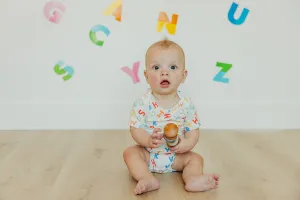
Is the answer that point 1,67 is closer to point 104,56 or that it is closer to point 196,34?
point 104,56

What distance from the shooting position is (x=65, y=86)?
232 centimetres

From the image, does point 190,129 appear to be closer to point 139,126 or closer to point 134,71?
point 139,126

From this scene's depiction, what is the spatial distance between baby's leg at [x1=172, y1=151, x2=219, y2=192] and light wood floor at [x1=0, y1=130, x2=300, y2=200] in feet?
0.08

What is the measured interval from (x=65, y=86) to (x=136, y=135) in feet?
2.59

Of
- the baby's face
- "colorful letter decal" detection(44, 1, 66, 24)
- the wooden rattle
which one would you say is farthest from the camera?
"colorful letter decal" detection(44, 1, 66, 24)

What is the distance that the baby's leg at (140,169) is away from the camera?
150 centimetres

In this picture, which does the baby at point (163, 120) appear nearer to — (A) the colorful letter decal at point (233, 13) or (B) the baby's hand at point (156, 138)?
(B) the baby's hand at point (156, 138)

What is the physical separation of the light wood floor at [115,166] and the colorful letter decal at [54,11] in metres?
0.51

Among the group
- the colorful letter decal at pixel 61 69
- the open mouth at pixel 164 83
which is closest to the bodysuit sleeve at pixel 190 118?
the open mouth at pixel 164 83

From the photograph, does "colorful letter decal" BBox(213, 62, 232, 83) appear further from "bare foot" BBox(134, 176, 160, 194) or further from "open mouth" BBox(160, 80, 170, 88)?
"bare foot" BBox(134, 176, 160, 194)

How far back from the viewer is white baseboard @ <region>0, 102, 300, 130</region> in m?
2.33

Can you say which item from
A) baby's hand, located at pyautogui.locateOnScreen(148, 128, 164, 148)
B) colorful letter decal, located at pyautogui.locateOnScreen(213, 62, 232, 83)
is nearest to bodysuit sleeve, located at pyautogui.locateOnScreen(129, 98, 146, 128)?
baby's hand, located at pyautogui.locateOnScreen(148, 128, 164, 148)

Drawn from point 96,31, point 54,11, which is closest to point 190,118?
point 96,31

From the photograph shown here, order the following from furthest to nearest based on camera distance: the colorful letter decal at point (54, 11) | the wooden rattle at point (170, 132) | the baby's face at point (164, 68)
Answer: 1. the colorful letter decal at point (54, 11)
2. the baby's face at point (164, 68)
3. the wooden rattle at point (170, 132)
